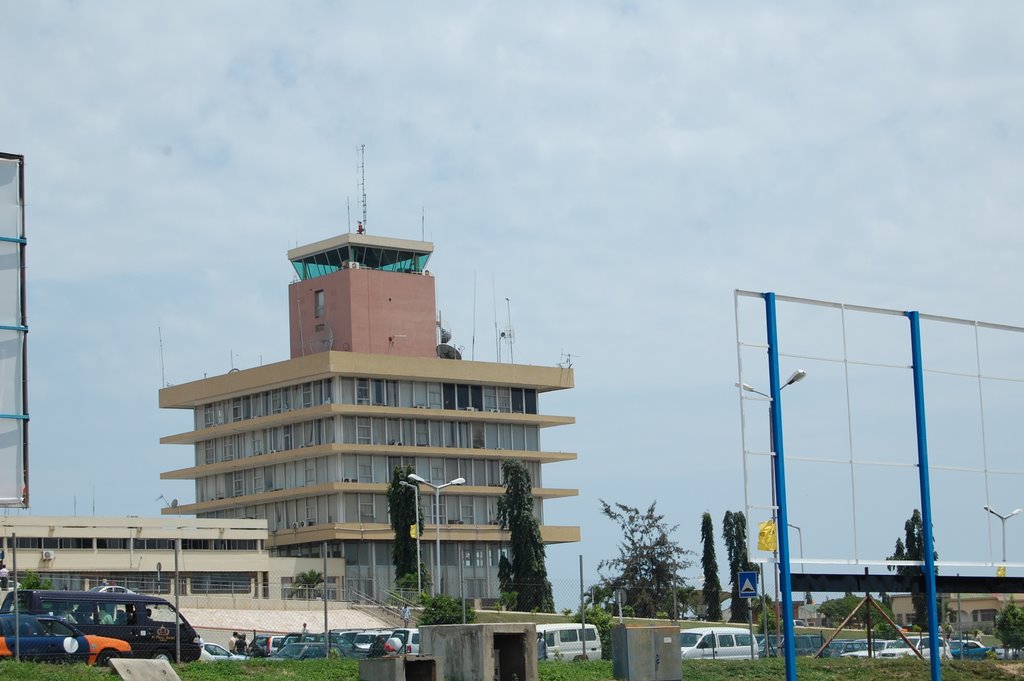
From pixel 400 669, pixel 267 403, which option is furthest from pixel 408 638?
pixel 267 403

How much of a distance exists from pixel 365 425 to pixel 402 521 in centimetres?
952

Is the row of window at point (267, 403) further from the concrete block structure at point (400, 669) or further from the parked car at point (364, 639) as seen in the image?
the concrete block structure at point (400, 669)

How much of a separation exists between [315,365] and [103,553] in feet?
59.9

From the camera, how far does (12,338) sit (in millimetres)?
21609

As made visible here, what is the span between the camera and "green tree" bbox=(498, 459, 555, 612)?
265ft

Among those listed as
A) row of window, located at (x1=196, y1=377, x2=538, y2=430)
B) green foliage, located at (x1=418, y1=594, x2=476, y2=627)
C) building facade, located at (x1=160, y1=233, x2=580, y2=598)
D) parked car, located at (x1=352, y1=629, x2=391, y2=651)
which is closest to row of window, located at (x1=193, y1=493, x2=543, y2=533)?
building facade, located at (x1=160, y1=233, x2=580, y2=598)

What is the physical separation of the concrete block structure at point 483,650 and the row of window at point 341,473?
59.3 meters

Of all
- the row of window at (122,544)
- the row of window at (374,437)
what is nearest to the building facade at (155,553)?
the row of window at (122,544)

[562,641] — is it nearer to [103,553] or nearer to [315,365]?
[103,553]

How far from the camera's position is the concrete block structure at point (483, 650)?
23.9m

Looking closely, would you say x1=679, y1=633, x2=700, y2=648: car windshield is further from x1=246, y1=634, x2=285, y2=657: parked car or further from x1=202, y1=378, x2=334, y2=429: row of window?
x1=202, y1=378, x2=334, y2=429: row of window

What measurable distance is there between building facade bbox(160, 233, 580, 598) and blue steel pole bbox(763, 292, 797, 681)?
200ft

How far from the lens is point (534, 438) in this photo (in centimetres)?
9350

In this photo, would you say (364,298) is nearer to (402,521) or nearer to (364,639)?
(402,521)
